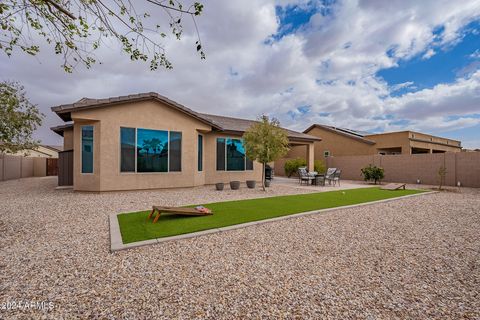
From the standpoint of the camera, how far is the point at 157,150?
1098 centimetres

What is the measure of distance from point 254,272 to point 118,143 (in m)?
9.49

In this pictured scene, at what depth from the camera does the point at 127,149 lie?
1030cm

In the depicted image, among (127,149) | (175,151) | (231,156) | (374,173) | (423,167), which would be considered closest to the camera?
(127,149)

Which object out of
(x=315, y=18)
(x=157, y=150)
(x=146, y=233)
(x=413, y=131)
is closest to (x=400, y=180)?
(x=413, y=131)

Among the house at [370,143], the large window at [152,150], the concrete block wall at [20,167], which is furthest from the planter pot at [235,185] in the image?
the concrete block wall at [20,167]

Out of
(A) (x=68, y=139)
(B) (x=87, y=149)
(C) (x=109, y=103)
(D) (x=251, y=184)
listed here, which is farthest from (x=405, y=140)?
(A) (x=68, y=139)

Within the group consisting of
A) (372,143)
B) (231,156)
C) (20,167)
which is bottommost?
(20,167)

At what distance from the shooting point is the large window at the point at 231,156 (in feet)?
45.7

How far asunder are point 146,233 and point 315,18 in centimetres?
1214

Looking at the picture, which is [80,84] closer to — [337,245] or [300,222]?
[300,222]

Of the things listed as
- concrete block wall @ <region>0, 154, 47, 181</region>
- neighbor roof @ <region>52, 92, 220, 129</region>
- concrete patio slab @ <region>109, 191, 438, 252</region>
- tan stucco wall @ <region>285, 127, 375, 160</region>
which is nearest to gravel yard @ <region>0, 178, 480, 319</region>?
concrete patio slab @ <region>109, 191, 438, 252</region>

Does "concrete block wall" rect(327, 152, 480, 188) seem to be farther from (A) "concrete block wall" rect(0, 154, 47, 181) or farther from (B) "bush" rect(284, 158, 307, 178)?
(A) "concrete block wall" rect(0, 154, 47, 181)

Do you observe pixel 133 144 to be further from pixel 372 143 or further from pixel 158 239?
pixel 372 143

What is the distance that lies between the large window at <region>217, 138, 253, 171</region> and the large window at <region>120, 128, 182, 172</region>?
9.87 feet
